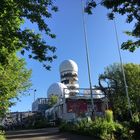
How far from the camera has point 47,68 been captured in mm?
14211

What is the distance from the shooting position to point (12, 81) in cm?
3095

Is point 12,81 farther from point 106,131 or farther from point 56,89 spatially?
point 56,89

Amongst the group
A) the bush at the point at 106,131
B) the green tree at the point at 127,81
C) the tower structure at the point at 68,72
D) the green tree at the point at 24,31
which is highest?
the tower structure at the point at 68,72

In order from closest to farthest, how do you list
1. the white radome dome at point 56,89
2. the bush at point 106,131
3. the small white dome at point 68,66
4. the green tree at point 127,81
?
the bush at point 106,131 < the green tree at point 127,81 < the white radome dome at point 56,89 < the small white dome at point 68,66

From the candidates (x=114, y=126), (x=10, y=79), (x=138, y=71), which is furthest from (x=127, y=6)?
(x=138, y=71)

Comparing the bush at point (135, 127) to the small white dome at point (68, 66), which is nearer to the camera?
the bush at point (135, 127)

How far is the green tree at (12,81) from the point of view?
2684 cm

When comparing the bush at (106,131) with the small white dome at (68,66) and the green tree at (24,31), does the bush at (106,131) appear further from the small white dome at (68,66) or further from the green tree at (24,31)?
the small white dome at (68,66)

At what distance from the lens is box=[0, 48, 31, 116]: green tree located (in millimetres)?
26842

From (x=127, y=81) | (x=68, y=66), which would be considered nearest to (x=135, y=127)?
(x=127, y=81)

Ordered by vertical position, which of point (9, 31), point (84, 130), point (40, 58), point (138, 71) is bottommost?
point (84, 130)

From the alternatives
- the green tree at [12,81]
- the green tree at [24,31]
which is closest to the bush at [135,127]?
the green tree at [12,81]

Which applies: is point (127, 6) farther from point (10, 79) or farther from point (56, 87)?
point (56, 87)

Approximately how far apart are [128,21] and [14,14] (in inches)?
159
